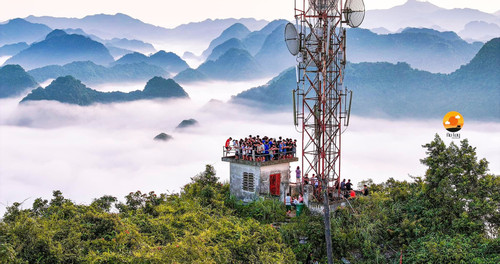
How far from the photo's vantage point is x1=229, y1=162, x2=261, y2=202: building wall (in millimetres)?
32219

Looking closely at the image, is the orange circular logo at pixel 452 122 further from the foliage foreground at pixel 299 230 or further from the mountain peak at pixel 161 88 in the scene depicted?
the mountain peak at pixel 161 88

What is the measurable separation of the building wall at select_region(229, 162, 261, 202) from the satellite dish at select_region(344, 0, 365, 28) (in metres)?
11.2

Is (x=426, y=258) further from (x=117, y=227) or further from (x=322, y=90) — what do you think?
(x=117, y=227)

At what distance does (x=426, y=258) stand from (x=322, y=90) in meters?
11.4

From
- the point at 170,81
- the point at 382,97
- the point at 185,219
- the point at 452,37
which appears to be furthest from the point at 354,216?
the point at 452,37

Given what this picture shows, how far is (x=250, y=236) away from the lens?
78.7 feet

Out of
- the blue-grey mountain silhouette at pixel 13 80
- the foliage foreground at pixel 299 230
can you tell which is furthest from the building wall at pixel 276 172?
the blue-grey mountain silhouette at pixel 13 80

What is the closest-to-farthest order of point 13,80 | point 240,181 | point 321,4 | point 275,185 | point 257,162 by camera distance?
point 321,4 < point 257,162 < point 275,185 < point 240,181 < point 13,80

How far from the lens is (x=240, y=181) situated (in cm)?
3334

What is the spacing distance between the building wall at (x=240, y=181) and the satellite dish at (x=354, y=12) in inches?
439

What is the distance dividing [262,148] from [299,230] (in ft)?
23.4

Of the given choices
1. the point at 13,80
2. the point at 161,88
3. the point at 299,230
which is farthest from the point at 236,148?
the point at 13,80

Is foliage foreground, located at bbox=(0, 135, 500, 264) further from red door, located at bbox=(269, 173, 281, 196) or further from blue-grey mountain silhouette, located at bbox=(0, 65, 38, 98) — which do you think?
blue-grey mountain silhouette, located at bbox=(0, 65, 38, 98)

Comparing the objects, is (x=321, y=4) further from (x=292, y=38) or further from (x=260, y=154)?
(x=260, y=154)
